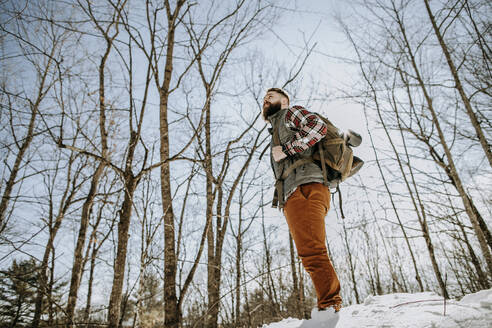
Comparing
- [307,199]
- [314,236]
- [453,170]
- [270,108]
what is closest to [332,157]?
[307,199]

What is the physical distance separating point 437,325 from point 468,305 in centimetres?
18

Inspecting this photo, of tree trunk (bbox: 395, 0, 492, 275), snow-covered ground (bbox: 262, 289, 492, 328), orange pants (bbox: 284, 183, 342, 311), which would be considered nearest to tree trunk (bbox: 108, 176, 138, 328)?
orange pants (bbox: 284, 183, 342, 311)

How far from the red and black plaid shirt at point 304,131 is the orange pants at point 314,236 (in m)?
0.31

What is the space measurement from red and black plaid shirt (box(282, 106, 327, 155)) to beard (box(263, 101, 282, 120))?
0.42m

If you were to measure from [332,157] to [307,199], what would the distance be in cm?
42

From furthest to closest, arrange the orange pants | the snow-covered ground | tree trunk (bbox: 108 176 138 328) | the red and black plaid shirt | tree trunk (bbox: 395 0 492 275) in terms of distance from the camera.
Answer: tree trunk (bbox: 395 0 492 275)
tree trunk (bbox: 108 176 138 328)
the red and black plaid shirt
the orange pants
the snow-covered ground

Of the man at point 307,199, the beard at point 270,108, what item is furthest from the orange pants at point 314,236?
the beard at point 270,108

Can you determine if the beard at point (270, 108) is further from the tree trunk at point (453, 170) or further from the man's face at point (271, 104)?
the tree trunk at point (453, 170)

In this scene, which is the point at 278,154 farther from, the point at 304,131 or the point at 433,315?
the point at 433,315

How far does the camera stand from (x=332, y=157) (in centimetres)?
194

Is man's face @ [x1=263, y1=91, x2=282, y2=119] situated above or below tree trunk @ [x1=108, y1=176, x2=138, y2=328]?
above

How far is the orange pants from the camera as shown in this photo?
168cm

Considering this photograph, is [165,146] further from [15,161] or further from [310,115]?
[15,161]

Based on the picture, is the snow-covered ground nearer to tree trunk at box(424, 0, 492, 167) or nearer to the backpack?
the backpack
